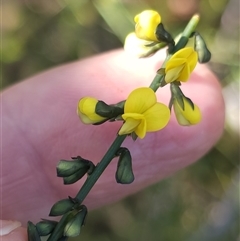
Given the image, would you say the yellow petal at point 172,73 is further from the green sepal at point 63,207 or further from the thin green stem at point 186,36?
the green sepal at point 63,207

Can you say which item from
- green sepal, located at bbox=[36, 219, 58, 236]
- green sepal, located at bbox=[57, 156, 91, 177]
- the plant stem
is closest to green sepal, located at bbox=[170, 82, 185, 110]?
the plant stem

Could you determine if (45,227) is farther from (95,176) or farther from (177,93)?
(177,93)

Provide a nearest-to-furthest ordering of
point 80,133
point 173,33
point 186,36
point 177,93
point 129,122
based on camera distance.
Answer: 1. point 129,122
2. point 177,93
3. point 186,36
4. point 80,133
5. point 173,33

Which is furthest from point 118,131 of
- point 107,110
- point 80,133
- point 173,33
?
point 173,33

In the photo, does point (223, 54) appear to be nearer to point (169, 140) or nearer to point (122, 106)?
point (169, 140)

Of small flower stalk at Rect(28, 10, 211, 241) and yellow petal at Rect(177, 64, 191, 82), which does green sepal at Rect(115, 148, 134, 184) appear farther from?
yellow petal at Rect(177, 64, 191, 82)
